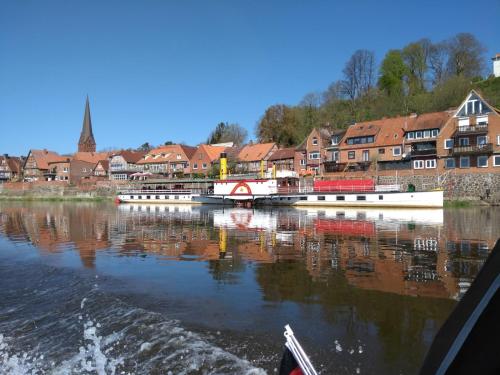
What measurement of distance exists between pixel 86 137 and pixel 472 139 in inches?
4647

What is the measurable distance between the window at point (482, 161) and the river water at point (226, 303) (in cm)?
3625

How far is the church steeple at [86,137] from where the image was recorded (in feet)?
444

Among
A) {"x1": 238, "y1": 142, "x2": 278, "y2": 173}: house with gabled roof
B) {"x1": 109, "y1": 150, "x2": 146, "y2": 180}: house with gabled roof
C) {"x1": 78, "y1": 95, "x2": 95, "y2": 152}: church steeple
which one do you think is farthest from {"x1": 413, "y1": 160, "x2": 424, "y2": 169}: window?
{"x1": 78, "y1": 95, "x2": 95, "y2": 152}: church steeple

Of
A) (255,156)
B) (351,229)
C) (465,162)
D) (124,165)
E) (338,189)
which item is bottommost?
(351,229)

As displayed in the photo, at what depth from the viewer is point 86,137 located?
445 feet

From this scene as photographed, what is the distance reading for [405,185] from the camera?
5697 cm

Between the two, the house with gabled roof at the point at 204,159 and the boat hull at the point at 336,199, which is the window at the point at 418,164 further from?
the house with gabled roof at the point at 204,159

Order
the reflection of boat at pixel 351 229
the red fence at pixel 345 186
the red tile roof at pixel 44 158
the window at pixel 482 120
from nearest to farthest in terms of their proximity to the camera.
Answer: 1. the reflection of boat at pixel 351 229
2. the red fence at pixel 345 186
3. the window at pixel 482 120
4. the red tile roof at pixel 44 158

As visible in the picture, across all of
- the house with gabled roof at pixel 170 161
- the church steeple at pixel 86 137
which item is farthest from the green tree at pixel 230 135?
the church steeple at pixel 86 137

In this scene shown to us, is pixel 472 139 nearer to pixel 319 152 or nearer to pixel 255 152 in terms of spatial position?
pixel 319 152

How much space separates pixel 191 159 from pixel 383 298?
3333 inches

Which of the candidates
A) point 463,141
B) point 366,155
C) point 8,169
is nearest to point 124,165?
point 8,169

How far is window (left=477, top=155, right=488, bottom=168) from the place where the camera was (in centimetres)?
5097

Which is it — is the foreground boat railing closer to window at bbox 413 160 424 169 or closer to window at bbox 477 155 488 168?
window at bbox 477 155 488 168
